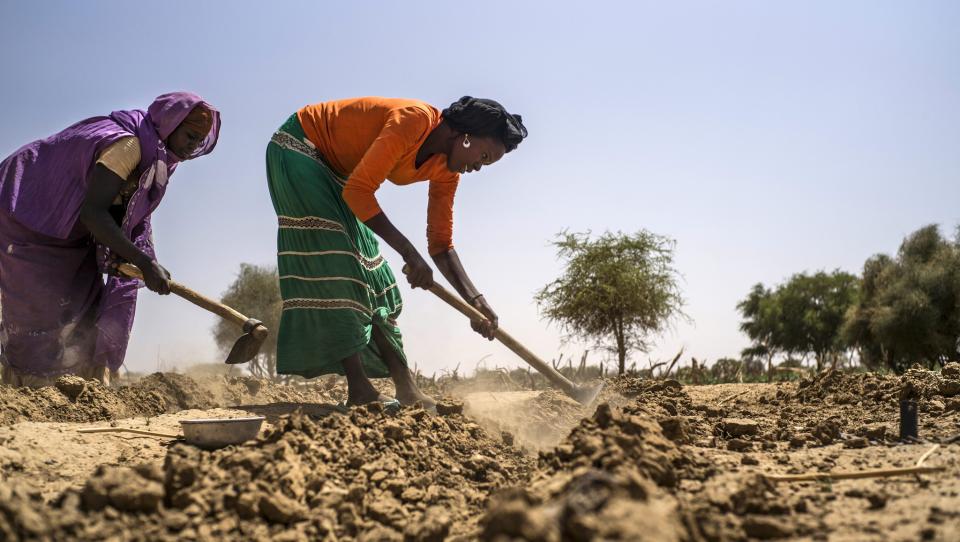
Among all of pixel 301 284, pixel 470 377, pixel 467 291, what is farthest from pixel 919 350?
pixel 301 284

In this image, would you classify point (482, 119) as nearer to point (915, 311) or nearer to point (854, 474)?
point (854, 474)

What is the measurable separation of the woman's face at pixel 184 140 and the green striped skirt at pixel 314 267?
80 cm

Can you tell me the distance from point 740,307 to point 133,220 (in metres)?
27.6

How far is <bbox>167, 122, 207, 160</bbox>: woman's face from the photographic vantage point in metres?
5.00

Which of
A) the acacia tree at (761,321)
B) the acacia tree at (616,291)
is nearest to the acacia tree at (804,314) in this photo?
the acacia tree at (761,321)

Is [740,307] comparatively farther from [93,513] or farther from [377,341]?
[93,513]

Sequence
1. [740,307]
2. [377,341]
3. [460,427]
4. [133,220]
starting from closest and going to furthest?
[460,427]
[377,341]
[133,220]
[740,307]

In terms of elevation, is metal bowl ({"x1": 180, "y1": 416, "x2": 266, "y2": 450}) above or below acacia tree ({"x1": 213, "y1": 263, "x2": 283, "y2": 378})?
below

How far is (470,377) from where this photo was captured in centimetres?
831

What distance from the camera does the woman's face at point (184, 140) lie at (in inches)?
197

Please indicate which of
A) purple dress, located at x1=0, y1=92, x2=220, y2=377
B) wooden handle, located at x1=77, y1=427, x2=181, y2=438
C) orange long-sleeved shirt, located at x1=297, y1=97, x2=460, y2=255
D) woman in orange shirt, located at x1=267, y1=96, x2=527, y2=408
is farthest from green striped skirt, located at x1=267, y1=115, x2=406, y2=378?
purple dress, located at x1=0, y1=92, x2=220, y2=377

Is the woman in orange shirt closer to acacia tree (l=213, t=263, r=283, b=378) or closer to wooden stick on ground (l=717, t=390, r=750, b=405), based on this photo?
wooden stick on ground (l=717, t=390, r=750, b=405)

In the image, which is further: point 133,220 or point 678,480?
point 133,220

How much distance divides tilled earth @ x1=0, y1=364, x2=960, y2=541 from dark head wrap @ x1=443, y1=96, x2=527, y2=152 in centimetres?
161
